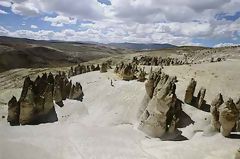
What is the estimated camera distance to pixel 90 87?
1503 inches

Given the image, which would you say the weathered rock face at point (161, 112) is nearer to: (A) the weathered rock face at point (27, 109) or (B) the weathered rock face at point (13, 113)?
(A) the weathered rock face at point (27, 109)

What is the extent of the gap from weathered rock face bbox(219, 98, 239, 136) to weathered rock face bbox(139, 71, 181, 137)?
3906mm

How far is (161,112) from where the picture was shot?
25.2 m

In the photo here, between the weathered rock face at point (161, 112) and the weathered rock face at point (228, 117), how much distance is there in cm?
391

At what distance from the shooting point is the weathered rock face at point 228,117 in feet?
71.2

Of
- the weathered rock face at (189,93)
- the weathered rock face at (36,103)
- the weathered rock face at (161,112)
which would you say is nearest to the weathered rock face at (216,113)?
the weathered rock face at (161,112)

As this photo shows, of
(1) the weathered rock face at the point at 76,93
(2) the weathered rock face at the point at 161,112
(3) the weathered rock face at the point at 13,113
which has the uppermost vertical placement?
(2) the weathered rock face at the point at 161,112

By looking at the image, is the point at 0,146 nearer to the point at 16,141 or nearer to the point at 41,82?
the point at 16,141

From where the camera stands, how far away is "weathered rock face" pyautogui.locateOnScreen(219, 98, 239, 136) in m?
21.7

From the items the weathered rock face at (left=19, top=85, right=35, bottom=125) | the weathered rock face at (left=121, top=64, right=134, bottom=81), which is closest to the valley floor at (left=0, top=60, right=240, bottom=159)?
the weathered rock face at (left=121, top=64, right=134, bottom=81)

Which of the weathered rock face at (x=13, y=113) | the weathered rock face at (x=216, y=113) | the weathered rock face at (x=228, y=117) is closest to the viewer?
the weathered rock face at (x=228, y=117)

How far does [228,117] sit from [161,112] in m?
5.07

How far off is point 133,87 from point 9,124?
1169cm

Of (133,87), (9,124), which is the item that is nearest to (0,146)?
(9,124)
